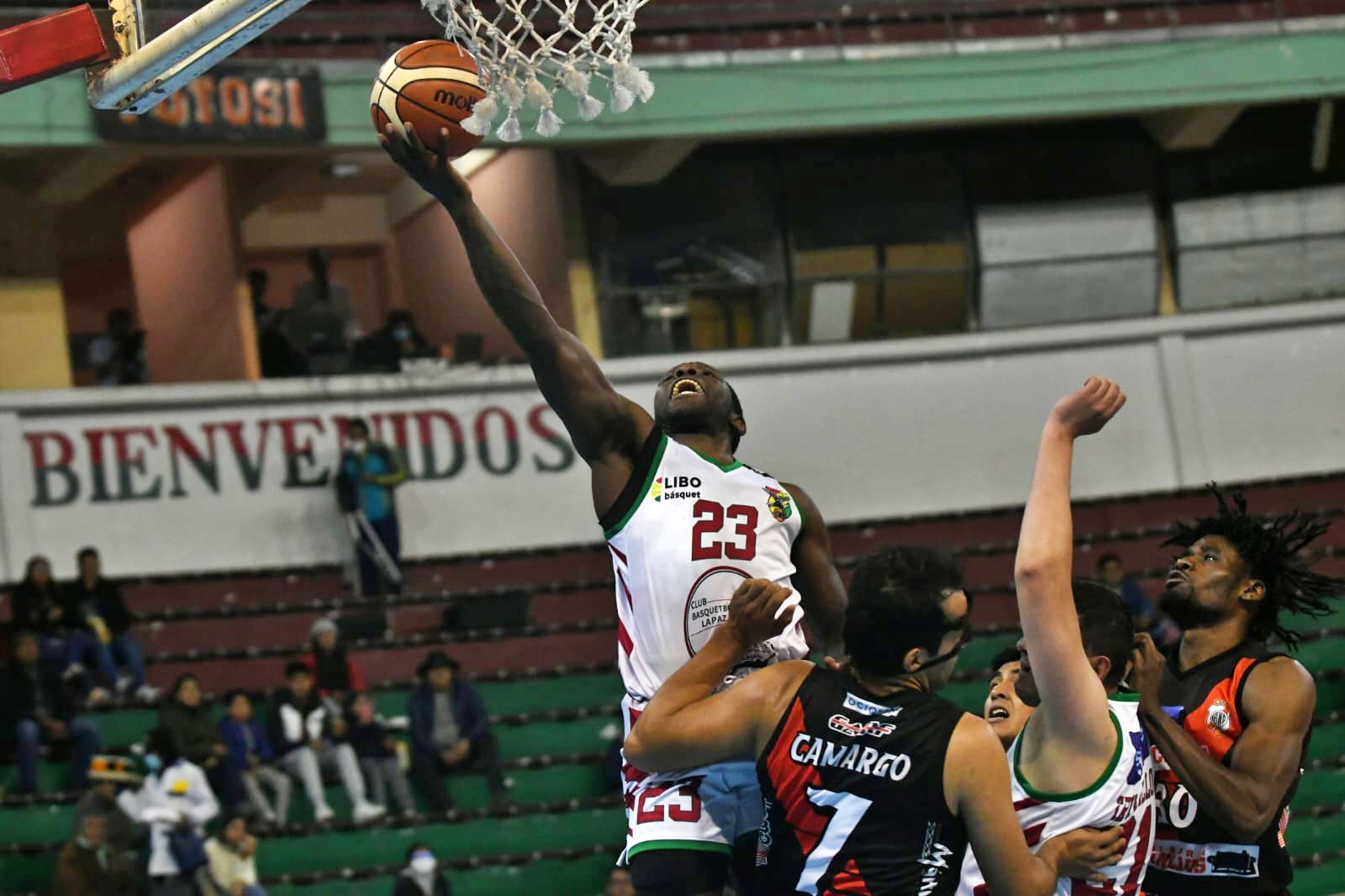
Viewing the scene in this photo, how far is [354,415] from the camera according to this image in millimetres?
16844

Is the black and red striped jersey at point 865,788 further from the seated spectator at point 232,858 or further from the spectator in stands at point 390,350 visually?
the spectator in stands at point 390,350

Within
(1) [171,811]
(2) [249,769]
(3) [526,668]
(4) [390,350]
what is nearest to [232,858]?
(1) [171,811]

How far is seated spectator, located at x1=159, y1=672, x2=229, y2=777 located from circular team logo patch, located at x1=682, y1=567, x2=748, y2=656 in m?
8.06

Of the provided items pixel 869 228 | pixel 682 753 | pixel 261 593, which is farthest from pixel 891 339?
pixel 682 753

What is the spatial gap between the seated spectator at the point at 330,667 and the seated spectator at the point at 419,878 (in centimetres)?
169

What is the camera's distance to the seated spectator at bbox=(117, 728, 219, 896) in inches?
448

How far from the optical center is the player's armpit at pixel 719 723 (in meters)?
3.88

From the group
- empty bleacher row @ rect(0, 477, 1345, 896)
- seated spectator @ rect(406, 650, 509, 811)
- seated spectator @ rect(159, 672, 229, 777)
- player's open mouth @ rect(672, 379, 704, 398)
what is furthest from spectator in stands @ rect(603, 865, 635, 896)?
player's open mouth @ rect(672, 379, 704, 398)

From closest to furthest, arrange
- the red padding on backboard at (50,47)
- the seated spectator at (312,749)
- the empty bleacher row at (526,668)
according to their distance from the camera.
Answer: the red padding on backboard at (50,47), the empty bleacher row at (526,668), the seated spectator at (312,749)

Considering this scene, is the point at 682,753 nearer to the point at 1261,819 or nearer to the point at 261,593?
the point at 1261,819

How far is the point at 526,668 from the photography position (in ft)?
48.5

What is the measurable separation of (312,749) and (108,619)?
Result: 210 cm

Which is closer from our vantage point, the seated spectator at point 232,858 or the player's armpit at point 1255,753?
the player's armpit at point 1255,753

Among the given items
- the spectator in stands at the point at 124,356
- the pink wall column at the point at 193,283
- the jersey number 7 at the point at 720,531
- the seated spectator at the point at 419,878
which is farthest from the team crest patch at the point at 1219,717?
the pink wall column at the point at 193,283
